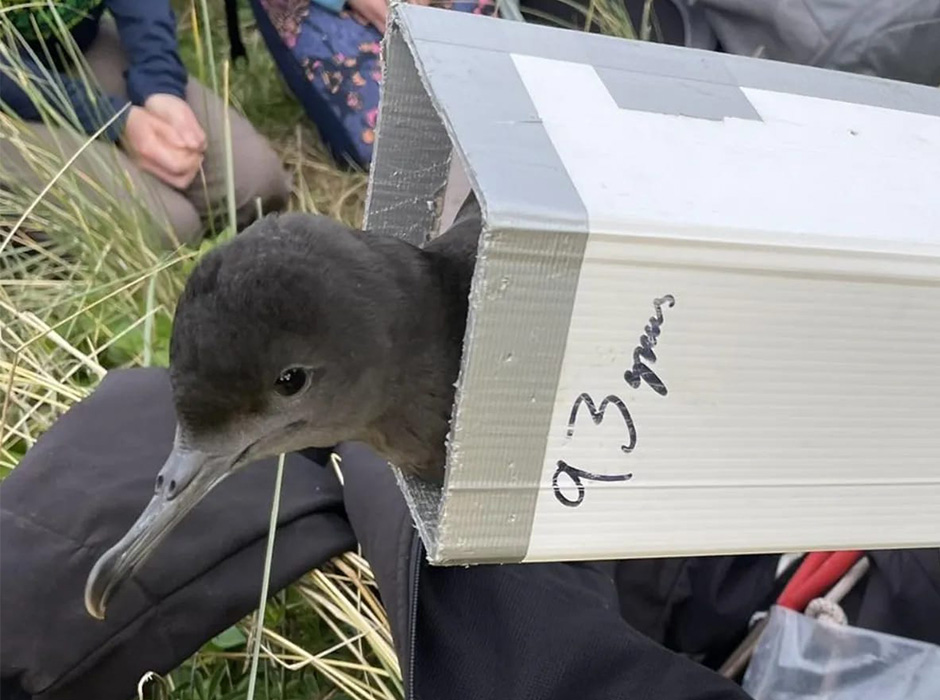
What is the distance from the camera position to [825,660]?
129 centimetres

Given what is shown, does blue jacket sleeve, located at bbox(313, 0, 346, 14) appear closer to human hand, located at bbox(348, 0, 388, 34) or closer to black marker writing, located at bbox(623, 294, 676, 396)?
human hand, located at bbox(348, 0, 388, 34)

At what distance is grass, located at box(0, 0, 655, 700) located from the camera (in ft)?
4.15

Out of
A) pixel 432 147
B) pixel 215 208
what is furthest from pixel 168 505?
pixel 215 208

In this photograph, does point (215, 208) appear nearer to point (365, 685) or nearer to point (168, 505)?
point (365, 685)

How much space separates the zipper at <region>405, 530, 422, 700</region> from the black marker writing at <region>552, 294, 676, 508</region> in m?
0.32

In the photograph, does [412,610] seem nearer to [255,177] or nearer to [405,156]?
[405,156]

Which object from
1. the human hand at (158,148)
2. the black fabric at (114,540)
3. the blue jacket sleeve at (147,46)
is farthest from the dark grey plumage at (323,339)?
the blue jacket sleeve at (147,46)

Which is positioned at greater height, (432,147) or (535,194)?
(535,194)

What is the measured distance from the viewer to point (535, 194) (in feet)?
2.12

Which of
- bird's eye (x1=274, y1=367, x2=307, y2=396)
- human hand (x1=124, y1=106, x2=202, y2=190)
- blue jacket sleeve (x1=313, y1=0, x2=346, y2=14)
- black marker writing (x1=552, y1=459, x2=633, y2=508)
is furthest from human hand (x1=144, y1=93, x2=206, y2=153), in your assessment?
A: black marker writing (x1=552, y1=459, x2=633, y2=508)

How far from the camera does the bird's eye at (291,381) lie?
772 millimetres

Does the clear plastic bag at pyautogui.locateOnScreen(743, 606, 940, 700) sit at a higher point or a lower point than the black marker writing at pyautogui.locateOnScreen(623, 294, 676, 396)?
lower

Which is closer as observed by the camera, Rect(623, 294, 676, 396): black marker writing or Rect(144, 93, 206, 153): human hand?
Rect(623, 294, 676, 396): black marker writing

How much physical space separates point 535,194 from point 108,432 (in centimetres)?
62
